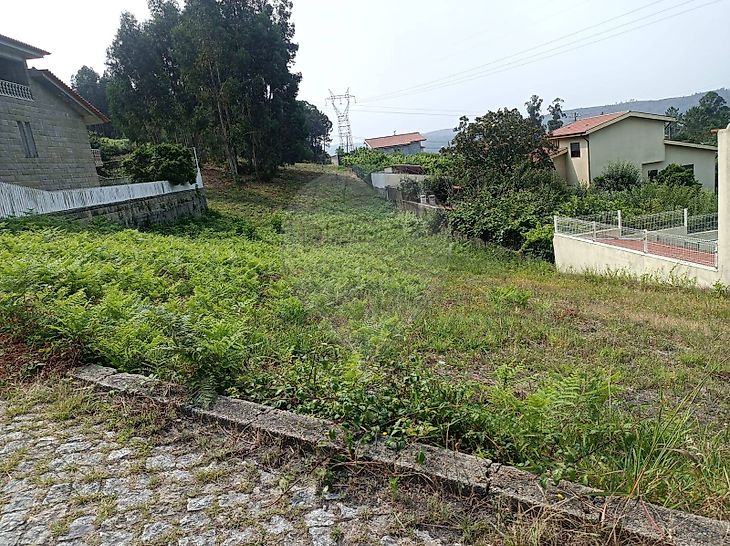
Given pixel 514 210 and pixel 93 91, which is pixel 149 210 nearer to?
pixel 514 210

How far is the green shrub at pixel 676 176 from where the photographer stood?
2412cm

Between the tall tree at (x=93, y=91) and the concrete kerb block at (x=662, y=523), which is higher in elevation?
the tall tree at (x=93, y=91)

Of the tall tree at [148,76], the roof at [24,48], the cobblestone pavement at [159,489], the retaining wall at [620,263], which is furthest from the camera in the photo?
the tall tree at [148,76]

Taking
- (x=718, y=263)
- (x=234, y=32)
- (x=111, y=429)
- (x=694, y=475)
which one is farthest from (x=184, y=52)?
(x=694, y=475)

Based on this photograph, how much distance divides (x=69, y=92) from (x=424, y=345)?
20.2 metres

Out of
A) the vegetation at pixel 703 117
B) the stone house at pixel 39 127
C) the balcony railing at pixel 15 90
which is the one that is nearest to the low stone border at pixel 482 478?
the stone house at pixel 39 127

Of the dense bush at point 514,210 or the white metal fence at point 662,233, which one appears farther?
the dense bush at point 514,210

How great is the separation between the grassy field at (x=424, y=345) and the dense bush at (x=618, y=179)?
→ 1522cm

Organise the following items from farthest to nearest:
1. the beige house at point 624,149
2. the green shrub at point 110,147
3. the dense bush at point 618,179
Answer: the green shrub at point 110,147 < the beige house at point 624,149 < the dense bush at point 618,179

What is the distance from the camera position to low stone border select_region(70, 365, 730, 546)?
6.23 feet

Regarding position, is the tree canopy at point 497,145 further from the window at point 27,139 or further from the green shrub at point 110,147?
the green shrub at point 110,147

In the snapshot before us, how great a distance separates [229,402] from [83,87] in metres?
49.4

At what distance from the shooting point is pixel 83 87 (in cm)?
4269

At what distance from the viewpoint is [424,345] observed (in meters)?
5.25
